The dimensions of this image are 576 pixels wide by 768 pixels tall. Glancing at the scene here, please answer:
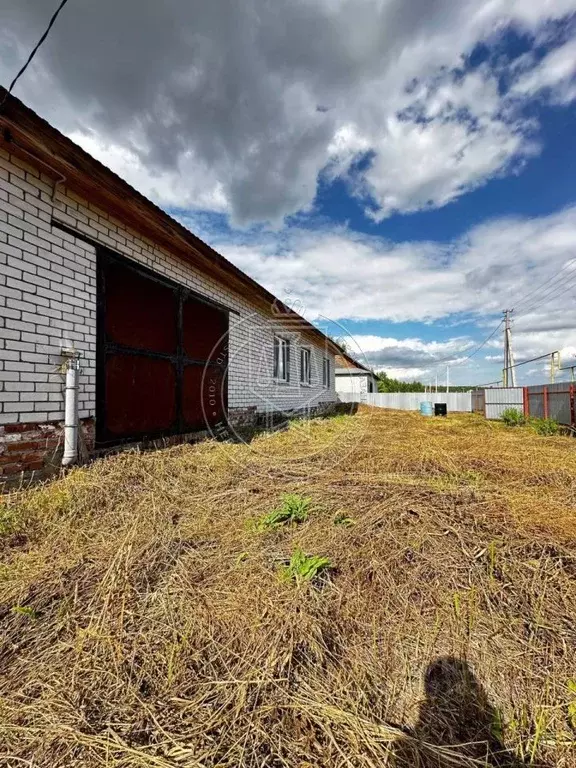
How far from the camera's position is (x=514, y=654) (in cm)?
157

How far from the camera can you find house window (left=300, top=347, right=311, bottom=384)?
1362 cm

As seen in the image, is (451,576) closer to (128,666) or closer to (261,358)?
(128,666)

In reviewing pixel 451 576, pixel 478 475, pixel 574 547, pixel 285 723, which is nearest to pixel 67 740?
pixel 285 723

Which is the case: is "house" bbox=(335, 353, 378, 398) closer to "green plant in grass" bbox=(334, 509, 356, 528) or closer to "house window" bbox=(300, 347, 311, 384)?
"house window" bbox=(300, 347, 311, 384)

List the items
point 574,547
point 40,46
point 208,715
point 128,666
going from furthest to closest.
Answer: point 40,46 < point 574,547 < point 128,666 < point 208,715

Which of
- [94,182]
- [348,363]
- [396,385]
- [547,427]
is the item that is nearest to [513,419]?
[547,427]

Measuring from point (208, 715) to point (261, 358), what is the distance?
8.21 metres

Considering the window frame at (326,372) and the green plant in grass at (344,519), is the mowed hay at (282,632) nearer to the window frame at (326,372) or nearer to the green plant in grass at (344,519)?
the green plant in grass at (344,519)

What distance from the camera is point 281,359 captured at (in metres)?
11.2

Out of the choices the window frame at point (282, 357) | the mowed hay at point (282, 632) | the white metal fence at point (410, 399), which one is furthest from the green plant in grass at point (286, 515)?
the white metal fence at point (410, 399)

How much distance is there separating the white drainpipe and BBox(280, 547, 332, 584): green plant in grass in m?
2.45

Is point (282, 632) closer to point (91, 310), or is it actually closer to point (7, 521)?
point (7, 521)

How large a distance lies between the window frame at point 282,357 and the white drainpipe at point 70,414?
6.97 metres

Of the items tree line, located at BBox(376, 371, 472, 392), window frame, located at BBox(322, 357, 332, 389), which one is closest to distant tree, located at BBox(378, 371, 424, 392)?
tree line, located at BBox(376, 371, 472, 392)
